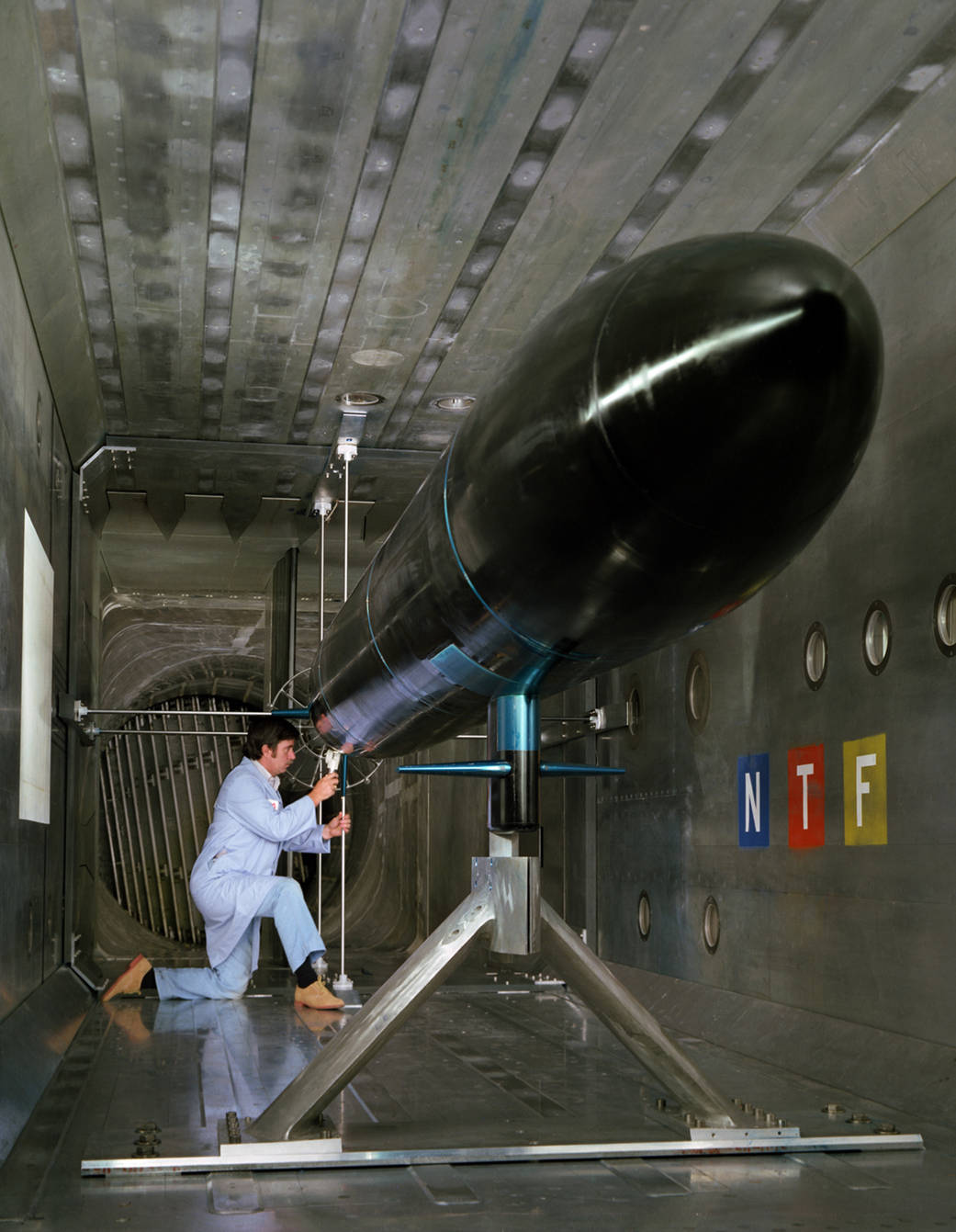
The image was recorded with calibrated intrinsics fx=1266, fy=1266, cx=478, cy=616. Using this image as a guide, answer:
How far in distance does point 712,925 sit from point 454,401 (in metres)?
2.87

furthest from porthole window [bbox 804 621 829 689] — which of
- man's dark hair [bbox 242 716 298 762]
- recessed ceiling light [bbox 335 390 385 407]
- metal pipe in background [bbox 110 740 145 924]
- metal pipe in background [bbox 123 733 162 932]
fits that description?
metal pipe in background [bbox 110 740 145 924]

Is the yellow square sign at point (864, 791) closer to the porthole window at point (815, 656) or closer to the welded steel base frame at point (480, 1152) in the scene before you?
the porthole window at point (815, 656)

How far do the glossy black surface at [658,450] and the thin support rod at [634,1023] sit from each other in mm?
745

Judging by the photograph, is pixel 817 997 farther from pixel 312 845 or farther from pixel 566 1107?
pixel 312 845

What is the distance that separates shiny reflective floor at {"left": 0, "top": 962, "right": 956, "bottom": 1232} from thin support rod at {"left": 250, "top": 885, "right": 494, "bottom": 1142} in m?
0.14

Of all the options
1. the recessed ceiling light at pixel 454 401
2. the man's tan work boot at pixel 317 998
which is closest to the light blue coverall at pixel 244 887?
the man's tan work boot at pixel 317 998

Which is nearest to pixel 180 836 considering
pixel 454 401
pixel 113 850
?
pixel 113 850

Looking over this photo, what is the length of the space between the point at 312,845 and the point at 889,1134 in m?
4.08

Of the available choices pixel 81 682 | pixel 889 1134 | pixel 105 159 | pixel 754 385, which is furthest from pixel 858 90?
pixel 81 682

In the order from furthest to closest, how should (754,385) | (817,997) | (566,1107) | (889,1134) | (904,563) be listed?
(817,997), (904,563), (566,1107), (889,1134), (754,385)

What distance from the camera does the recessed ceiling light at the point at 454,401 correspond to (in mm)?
6395

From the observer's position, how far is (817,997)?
4352mm

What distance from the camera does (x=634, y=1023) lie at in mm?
3232

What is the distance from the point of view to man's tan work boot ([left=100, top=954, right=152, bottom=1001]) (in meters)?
6.30
